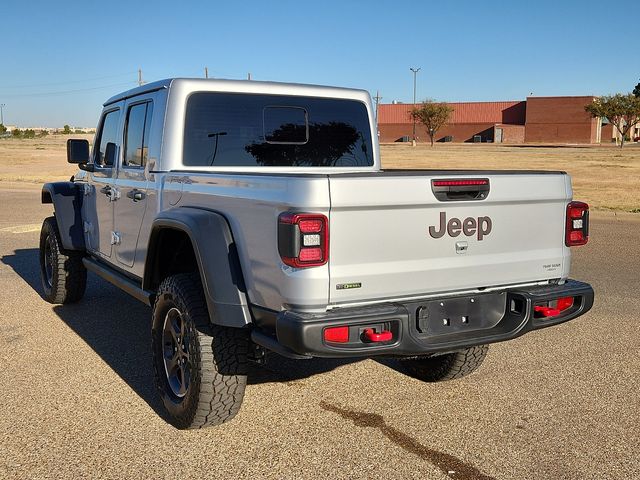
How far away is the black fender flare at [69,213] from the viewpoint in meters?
6.49

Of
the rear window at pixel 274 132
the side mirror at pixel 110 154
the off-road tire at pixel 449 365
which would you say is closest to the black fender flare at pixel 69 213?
the side mirror at pixel 110 154

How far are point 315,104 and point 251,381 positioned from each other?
2.09 m

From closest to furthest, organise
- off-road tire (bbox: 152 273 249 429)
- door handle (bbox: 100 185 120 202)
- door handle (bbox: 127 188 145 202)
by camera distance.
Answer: off-road tire (bbox: 152 273 249 429), door handle (bbox: 127 188 145 202), door handle (bbox: 100 185 120 202)

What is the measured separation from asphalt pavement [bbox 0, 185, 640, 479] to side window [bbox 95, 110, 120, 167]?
1465mm

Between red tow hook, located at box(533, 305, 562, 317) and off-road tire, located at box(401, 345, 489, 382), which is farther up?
red tow hook, located at box(533, 305, 562, 317)

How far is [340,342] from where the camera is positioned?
333 centimetres

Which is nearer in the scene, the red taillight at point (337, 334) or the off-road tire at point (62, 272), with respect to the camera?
the red taillight at point (337, 334)

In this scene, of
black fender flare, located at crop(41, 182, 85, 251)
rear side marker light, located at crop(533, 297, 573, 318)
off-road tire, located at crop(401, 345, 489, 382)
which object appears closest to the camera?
rear side marker light, located at crop(533, 297, 573, 318)

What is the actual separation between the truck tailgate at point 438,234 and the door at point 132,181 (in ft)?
6.46

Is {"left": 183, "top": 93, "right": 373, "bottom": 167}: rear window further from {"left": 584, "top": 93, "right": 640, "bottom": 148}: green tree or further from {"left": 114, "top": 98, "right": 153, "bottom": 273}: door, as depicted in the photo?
{"left": 584, "top": 93, "right": 640, "bottom": 148}: green tree

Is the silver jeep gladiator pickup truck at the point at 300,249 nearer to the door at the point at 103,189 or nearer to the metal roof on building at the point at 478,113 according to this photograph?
the door at the point at 103,189

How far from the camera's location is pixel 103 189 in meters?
5.71

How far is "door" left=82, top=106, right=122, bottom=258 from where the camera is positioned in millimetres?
5586

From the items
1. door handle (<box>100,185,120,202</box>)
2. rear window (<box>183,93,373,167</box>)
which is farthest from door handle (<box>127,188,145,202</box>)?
rear window (<box>183,93,373,167</box>)
